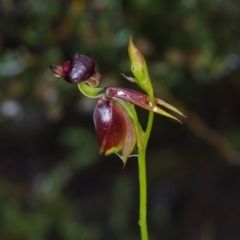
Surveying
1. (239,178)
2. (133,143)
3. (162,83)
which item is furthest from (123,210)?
(133,143)

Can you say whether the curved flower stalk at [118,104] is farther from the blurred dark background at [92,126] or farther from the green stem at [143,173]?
the blurred dark background at [92,126]

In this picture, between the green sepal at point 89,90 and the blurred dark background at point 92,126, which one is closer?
the green sepal at point 89,90

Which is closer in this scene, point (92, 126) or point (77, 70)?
point (77, 70)

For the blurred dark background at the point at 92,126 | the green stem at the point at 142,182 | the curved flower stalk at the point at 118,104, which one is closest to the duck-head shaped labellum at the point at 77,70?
the curved flower stalk at the point at 118,104

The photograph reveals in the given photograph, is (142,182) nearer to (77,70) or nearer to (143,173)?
(143,173)

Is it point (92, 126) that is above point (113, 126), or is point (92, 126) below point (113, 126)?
below

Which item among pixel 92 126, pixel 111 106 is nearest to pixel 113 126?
pixel 111 106

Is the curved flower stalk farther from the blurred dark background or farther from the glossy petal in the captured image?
the blurred dark background
